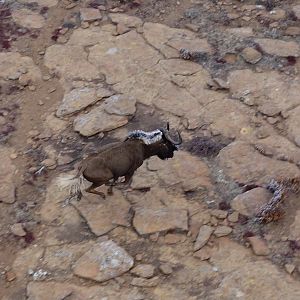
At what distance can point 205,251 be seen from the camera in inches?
232

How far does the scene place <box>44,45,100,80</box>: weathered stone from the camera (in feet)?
26.1

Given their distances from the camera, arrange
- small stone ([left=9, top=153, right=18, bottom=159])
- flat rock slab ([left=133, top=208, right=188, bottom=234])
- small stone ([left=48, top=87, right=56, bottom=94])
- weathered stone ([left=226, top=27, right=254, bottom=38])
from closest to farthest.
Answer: flat rock slab ([left=133, top=208, right=188, bottom=234]), small stone ([left=9, top=153, right=18, bottom=159]), small stone ([left=48, top=87, right=56, bottom=94]), weathered stone ([left=226, top=27, right=254, bottom=38])

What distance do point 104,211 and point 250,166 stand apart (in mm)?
1600

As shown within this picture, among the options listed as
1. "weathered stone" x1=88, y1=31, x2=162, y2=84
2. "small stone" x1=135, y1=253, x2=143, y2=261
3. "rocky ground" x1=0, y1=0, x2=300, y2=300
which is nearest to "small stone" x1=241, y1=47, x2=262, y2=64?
"rocky ground" x1=0, y1=0, x2=300, y2=300

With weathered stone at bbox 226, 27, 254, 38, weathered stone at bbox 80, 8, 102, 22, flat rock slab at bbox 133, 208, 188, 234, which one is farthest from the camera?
weathered stone at bbox 80, 8, 102, 22

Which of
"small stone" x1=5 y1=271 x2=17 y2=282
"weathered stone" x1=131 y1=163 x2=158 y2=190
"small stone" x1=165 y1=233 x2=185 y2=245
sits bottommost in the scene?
"small stone" x1=165 y1=233 x2=185 y2=245

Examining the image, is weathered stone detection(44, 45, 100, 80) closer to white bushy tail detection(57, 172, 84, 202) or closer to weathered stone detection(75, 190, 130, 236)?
white bushy tail detection(57, 172, 84, 202)

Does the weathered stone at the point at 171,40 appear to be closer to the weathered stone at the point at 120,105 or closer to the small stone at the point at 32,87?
the weathered stone at the point at 120,105

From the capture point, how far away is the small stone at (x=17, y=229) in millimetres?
6105

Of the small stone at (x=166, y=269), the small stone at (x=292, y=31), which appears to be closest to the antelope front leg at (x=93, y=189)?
the small stone at (x=166, y=269)

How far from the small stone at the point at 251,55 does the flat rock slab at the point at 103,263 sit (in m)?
3.23

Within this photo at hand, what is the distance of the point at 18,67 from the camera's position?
8.05 metres

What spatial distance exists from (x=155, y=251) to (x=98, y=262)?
53 cm

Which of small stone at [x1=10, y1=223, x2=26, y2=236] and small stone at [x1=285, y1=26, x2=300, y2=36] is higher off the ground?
small stone at [x1=285, y1=26, x2=300, y2=36]
